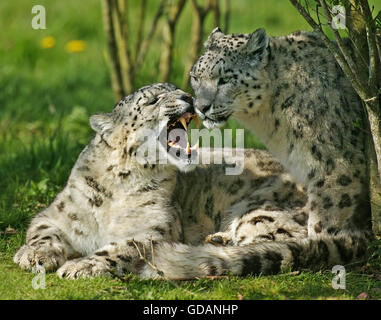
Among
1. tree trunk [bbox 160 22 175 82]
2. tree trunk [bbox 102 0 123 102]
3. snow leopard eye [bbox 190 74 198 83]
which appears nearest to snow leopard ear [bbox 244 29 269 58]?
snow leopard eye [bbox 190 74 198 83]

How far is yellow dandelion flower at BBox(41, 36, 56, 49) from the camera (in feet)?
51.8

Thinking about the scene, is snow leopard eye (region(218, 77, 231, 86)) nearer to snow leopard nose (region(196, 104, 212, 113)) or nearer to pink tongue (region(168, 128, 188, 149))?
snow leopard nose (region(196, 104, 212, 113))

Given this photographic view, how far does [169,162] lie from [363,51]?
200cm

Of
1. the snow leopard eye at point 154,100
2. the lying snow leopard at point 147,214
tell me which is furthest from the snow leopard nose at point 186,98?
the snow leopard eye at point 154,100

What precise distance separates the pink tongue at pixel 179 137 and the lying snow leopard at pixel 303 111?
0.82 ft

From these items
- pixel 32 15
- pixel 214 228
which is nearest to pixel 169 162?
pixel 214 228

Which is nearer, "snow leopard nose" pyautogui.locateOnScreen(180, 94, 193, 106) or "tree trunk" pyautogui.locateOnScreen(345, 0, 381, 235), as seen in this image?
"tree trunk" pyautogui.locateOnScreen(345, 0, 381, 235)

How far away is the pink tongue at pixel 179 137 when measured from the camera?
7816 millimetres

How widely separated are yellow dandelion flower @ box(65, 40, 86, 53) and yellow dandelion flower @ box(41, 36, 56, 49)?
0.27 metres

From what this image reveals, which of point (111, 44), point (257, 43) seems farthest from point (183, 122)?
point (111, 44)

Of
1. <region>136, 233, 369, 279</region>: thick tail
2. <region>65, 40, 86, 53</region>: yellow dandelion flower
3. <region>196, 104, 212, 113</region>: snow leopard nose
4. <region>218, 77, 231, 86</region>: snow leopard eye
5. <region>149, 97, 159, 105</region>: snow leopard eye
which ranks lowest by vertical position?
<region>136, 233, 369, 279</region>: thick tail

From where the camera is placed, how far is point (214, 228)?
838cm
